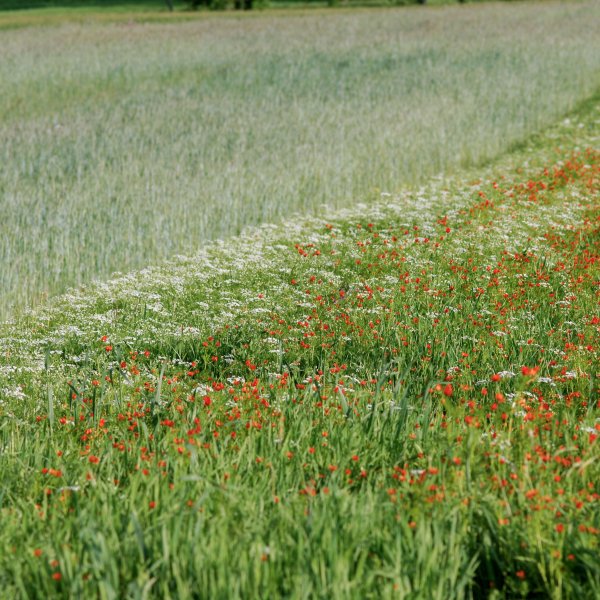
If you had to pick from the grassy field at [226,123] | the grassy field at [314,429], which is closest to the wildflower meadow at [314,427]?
the grassy field at [314,429]

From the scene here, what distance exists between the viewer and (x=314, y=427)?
4660 mm

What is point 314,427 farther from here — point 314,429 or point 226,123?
point 226,123

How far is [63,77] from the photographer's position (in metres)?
23.9

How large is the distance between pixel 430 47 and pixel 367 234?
19.9m

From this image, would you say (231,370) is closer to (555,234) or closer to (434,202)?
(555,234)

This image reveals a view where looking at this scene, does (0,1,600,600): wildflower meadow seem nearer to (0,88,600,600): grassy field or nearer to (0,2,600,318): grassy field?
(0,88,600,600): grassy field

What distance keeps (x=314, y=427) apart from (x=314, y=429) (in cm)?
2

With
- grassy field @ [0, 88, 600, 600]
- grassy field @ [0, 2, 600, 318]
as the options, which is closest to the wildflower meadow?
grassy field @ [0, 88, 600, 600]

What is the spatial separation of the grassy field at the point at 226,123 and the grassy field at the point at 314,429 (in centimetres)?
138

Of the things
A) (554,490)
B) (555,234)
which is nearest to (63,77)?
(555,234)

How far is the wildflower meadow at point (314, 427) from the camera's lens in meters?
3.26

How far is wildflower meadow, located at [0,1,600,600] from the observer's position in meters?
3.26

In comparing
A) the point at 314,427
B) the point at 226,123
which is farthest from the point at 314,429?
the point at 226,123

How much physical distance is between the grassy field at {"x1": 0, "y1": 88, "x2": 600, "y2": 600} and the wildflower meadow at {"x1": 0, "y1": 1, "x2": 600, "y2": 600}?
0.07 feet
